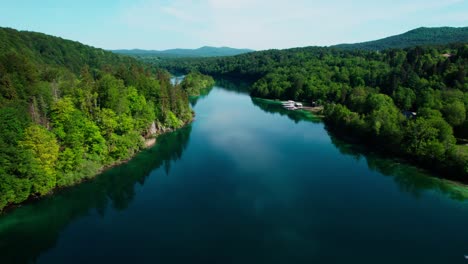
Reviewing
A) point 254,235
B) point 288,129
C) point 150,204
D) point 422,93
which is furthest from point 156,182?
point 422,93

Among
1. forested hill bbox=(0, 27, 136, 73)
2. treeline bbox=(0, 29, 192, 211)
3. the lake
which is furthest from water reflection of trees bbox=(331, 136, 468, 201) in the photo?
forested hill bbox=(0, 27, 136, 73)

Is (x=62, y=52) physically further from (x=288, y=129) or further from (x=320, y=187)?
(x=320, y=187)

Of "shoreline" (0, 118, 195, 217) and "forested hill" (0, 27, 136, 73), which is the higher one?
"forested hill" (0, 27, 136, 73)

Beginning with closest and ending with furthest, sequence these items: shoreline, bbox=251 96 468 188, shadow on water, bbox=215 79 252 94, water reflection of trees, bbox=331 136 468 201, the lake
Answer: the lake < water reflection of trees, bbox=331 136 468 201 < shoreline, bbox=251 96 468 188 < shadow on water, bbox=215 79 252 94

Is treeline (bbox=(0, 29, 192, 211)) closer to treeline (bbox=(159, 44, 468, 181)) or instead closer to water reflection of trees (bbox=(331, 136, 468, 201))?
water reflection of trees (bbox=(331, 136, 468, 201))

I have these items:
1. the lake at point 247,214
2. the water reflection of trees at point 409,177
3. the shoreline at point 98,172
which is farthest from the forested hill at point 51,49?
the water reflection of trees at point 409,177

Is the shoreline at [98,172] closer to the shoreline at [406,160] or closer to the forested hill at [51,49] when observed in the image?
the shoreline at [406,160]
